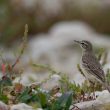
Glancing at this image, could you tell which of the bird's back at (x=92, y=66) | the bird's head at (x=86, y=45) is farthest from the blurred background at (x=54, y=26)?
the bird's back at (x=92, y=66)

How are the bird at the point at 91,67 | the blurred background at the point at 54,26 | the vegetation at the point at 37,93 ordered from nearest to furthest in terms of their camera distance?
the vegetation at the point at 37,93 → the bird at the point at 91,67 → the blurred background at the point at 54,26

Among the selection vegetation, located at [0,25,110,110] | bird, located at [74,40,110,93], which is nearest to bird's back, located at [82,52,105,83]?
bird, located at [74,40,110,93]

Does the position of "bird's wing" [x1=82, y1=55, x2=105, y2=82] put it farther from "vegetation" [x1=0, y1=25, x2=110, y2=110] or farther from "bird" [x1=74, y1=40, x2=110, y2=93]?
"vegetation" [x1=0, y1=25, x2=110, y2=110]

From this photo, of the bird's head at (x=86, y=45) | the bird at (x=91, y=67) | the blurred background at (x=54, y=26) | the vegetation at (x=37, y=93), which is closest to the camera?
the vegetation at (x=37, y=93)

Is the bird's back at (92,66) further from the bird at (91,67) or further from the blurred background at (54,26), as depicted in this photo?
the blurred background at (54,26)

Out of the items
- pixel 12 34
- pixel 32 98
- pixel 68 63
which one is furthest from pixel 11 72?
pixel 12 34

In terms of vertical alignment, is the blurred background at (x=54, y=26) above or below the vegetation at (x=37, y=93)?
above

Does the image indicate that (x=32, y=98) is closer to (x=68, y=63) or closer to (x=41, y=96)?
(x=41, y=96)

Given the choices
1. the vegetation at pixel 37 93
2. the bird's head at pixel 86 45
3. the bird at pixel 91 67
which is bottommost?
the vegetation at pixel 37 93
